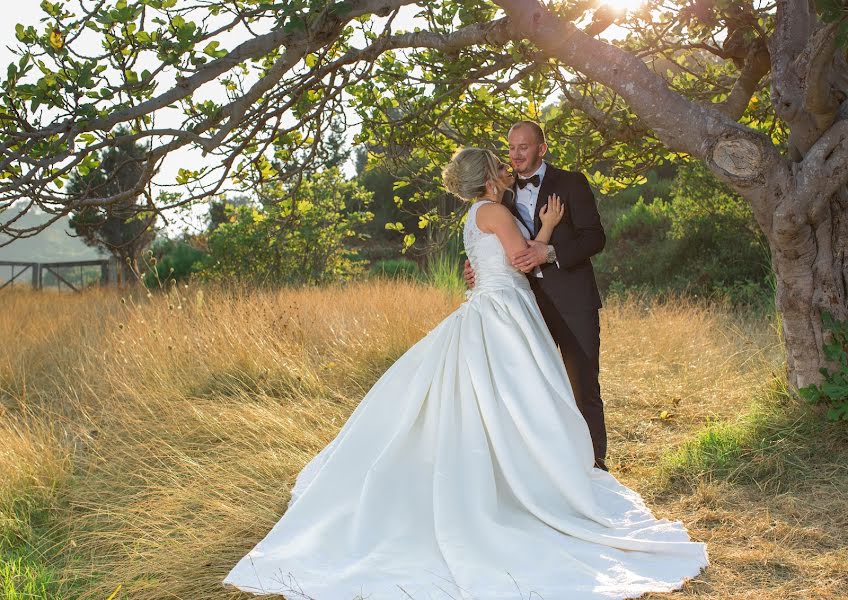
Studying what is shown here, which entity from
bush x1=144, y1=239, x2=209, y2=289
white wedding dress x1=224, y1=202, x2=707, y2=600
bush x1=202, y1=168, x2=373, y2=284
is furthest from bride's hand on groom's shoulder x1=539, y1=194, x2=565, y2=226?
bush x1=144, y1=239, x2=209, y2=289

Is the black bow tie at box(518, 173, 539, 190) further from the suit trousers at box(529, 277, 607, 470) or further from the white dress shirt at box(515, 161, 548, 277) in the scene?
the suit trousers at box(529, 277, 607, 470)

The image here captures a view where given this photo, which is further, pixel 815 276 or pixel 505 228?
pixel 815 276

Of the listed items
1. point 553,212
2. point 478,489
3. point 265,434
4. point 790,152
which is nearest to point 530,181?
point 553,212

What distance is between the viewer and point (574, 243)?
15.7 ft

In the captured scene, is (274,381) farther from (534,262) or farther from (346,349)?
(534,262)

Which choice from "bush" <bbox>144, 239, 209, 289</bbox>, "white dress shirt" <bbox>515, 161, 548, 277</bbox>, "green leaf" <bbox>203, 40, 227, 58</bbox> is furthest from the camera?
"bush" <bbox>144, 239, 209, 289</bbox>

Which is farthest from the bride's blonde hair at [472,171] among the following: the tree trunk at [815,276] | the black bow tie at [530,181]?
the tree trunk at [815,276]

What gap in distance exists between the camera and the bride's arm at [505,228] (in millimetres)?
4574

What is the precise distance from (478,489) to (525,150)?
2038mm

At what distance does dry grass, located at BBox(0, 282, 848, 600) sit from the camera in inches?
157

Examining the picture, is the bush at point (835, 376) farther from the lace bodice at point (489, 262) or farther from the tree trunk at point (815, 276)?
the lace bodice at point (489, 262)

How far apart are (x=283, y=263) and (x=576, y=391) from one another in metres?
9.85

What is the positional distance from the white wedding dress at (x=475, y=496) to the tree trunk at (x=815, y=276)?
1.57m

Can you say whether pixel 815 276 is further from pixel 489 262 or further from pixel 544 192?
pixel 489 262
